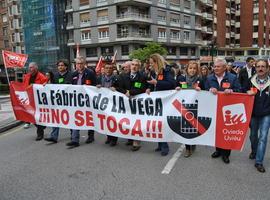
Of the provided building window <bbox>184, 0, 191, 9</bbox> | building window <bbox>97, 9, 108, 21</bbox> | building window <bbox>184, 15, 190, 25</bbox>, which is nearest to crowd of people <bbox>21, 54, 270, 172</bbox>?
building window <bbox>97, 9, 108, 21</bbox>

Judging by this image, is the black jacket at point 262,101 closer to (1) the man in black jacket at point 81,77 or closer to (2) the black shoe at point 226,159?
(2) the black shoe at point 226,159

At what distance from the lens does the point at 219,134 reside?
17.3ft

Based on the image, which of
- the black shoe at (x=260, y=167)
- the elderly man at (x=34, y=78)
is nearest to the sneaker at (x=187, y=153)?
the black shoe at (x=260, y=167)

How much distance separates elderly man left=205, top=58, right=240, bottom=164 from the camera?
513 cm

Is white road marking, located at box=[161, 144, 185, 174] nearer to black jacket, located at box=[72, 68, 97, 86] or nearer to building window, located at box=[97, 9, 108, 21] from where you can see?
black jacket, located at box=[72, 68, 97, 86]

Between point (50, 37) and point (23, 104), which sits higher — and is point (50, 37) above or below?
above

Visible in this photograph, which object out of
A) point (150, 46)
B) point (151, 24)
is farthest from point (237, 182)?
point (151, 24)

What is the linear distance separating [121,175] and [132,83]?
211 cm

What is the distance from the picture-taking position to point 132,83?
6.07m

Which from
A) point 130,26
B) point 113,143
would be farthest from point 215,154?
point 130,26

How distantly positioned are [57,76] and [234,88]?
4085mm

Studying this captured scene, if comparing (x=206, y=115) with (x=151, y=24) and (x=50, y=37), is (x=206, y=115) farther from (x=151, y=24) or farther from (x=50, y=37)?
(x=50, y=37)

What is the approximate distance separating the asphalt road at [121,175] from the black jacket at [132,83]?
125cm

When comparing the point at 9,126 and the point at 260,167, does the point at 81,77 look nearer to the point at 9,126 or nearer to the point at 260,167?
the point at 9,126
